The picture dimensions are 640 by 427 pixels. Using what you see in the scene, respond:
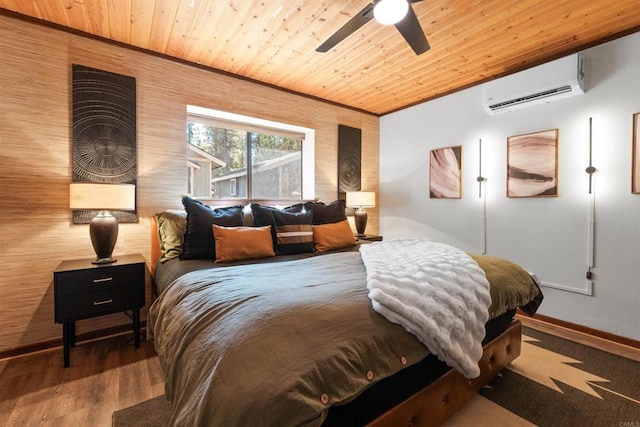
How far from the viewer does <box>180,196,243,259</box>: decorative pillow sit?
227 centimetres

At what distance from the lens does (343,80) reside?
331 centimetres

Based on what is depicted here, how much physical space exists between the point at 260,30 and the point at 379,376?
2545 millimetres

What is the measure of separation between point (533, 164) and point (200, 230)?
3.23 meters

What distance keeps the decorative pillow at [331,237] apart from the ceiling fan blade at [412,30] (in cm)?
164

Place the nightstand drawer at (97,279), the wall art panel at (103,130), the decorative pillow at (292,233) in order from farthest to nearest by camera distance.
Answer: the decorative pillow at (292,233) → the wall art panel at (103,130) → the nightstand drawer at (97,279)

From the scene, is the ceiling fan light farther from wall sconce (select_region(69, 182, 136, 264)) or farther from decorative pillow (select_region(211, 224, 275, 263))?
wall sconce (select_region(69, 182, 136, 264))

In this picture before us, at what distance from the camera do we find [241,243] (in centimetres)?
228

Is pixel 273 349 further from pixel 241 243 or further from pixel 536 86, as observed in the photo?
pixel 536 86

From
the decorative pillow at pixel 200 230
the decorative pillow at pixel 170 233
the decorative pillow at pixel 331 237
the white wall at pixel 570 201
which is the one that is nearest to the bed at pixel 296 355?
the decorative pillow at pixel 200 230

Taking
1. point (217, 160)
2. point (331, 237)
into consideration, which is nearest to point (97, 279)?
point (217, 160)

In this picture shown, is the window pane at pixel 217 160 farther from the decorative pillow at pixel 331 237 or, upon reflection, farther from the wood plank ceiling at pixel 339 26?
the decorative pillow at pixel 331 237

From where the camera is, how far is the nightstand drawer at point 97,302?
1.98m

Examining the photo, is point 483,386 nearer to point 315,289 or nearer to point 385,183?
point 315,289

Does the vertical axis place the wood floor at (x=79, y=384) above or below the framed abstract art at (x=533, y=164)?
below
